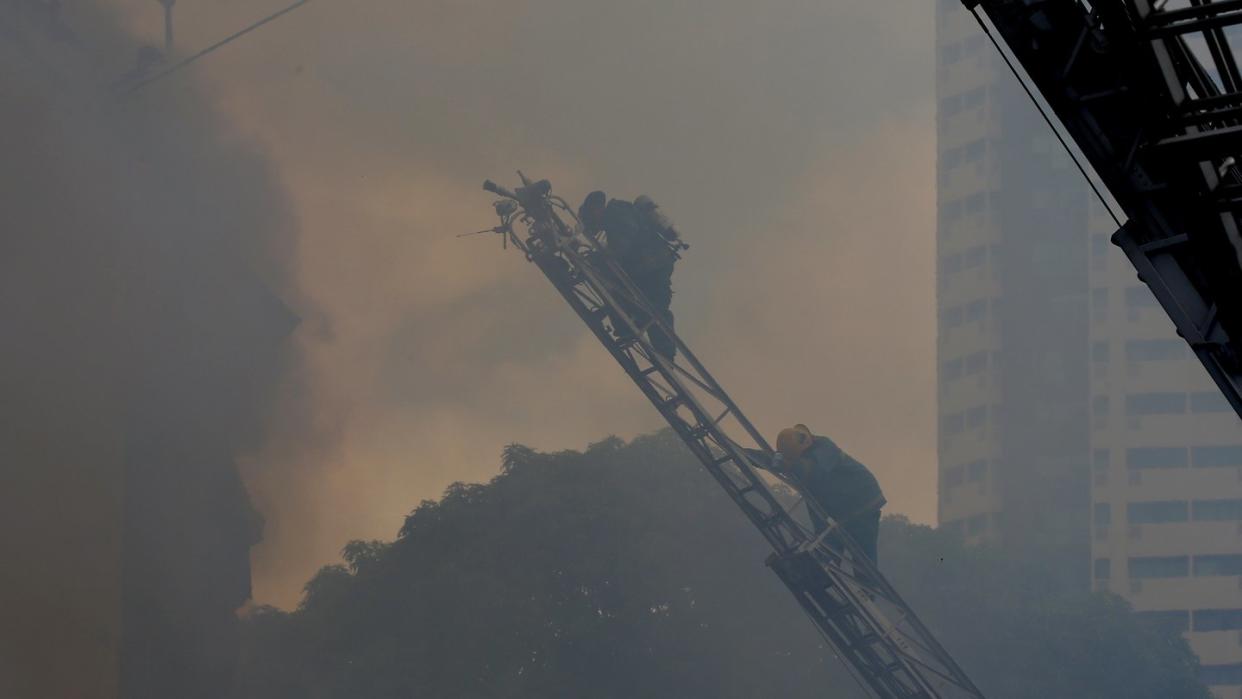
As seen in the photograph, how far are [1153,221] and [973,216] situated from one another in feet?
303

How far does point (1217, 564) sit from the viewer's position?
81062 mm

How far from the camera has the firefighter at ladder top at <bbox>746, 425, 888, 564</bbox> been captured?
17.3m

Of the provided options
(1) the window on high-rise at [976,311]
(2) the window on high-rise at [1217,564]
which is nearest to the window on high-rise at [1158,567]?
(2) the window on high-rise at [1217,564]

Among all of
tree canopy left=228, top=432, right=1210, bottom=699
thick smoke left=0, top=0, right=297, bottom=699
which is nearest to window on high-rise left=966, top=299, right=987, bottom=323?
tree canopy left=228, top=432, right=1210, bottom=699

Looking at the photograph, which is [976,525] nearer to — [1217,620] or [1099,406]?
[1099,406]

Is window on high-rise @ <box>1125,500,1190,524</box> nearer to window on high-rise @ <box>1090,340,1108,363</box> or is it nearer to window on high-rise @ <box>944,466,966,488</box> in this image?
window on high-rise @ <box>1090,340,1108,363</box>

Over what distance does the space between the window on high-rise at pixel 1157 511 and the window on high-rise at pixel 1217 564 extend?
2.97 metres

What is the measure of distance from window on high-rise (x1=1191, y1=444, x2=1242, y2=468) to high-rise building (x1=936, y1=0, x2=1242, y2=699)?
107mm

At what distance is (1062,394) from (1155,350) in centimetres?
683

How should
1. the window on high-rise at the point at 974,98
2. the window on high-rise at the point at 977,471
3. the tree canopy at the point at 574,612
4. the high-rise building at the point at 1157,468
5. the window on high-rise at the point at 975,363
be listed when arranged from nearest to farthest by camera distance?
the tree canopy at the point at 574,612
the high-rise building at the point at 1157,468
the window on high-rise at the point at 977,471
the window on high-rise at the point at 975,363
the window on high-rise at the point at 974,98

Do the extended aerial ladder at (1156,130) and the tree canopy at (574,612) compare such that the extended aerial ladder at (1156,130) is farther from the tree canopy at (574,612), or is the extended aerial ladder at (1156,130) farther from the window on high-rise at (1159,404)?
the window on high-rise at (1159,404)

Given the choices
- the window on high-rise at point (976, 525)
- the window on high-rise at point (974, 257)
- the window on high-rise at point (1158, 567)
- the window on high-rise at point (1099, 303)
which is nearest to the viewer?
the window on high-rise at point (1158, 567)

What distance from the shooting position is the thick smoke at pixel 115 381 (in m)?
20.5

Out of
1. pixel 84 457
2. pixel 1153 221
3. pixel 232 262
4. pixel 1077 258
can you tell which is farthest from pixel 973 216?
pixel 1153 221
